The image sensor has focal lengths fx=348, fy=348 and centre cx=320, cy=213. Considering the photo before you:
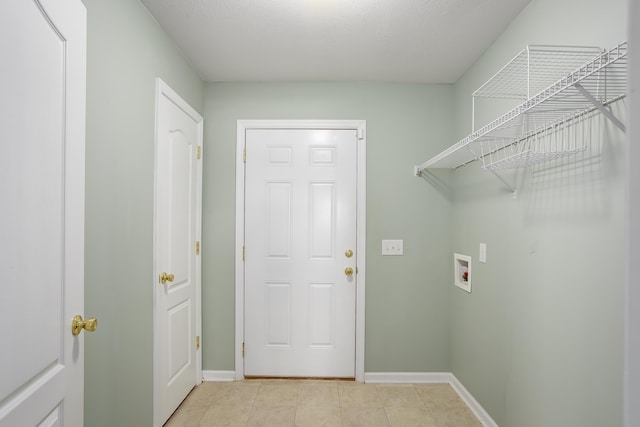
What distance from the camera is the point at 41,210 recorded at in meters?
0.94

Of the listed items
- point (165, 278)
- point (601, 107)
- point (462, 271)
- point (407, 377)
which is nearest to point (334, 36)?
point (601, 107)

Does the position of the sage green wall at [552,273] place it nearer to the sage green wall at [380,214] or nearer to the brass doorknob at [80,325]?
the sage green wall at [380,214]

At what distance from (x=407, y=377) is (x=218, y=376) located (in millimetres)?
1524

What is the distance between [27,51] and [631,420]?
137cm

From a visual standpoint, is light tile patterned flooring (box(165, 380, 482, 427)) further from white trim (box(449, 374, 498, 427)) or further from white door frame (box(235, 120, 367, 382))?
white door frame (box(235, 120, 367, 382))

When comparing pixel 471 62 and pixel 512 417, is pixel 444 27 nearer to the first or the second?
pixel 471 62

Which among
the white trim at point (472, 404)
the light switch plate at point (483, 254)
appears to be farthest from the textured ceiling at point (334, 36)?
the white trim at point (472, 404)

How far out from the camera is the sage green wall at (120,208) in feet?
4.75

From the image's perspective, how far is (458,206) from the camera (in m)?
2.70

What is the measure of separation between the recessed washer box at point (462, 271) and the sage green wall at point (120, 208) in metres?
2.09

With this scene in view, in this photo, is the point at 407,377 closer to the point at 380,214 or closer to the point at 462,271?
the point at 462,271

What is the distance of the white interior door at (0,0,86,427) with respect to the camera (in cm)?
82

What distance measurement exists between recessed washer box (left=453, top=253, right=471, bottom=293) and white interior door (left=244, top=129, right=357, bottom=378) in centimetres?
79

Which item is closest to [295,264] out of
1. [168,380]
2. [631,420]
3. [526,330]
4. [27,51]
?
[168,380]
